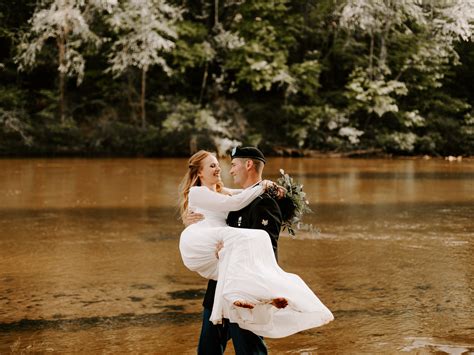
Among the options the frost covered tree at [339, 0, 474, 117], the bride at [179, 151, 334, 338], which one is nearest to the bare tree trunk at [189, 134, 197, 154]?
the frost covered tree at [339, 0, 474, 117]

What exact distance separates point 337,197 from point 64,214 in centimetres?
621

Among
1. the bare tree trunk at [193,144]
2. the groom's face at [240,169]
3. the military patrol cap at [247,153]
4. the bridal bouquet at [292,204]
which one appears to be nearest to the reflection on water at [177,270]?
the bridal bouquet at [292,204]

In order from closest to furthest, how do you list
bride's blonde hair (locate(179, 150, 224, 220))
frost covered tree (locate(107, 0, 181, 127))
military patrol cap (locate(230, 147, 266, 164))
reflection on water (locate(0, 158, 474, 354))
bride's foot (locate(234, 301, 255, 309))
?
bride's foot (locate(234, 301, 255, 309))
military patrol cap (locate(230, 147, 266, 164))
bride's blonde hair (locate(179, 150, 224, 220))
reflection on water (locate(0, 158, 474, 354))
frost covered tree (locate(107, 0, 181, 127))

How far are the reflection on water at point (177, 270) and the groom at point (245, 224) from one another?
132cm

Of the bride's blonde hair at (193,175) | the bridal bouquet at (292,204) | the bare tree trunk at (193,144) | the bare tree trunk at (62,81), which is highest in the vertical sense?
the bare tree trunk at (62,81)

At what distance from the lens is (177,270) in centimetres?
916

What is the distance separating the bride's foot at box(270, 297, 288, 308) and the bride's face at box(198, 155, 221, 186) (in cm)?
96

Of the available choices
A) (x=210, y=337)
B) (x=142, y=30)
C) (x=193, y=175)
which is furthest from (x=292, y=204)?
(x=142, y=30)

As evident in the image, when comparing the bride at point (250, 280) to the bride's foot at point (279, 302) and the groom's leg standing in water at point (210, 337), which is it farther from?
the groom's leg standing in water at point (210, 337)

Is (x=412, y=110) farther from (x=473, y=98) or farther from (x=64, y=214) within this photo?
(x=64, y=214)

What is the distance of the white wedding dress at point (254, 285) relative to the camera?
13.9ft

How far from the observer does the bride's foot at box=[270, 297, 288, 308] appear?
4223 mm

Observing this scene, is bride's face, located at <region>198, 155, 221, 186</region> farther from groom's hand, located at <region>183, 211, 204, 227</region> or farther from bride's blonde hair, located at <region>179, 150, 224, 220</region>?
groom's hand, located at <region>183, 211, 204, 227</region>

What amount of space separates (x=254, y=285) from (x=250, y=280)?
0.11ft
